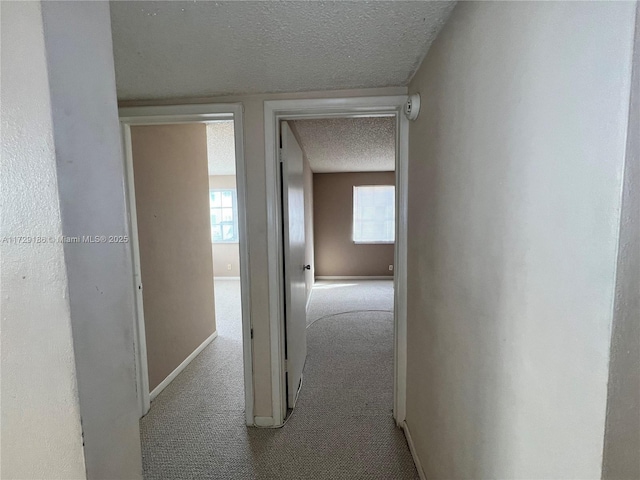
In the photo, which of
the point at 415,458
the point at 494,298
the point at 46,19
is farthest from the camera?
the point at 415,458

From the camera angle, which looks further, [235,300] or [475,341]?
[235,300]

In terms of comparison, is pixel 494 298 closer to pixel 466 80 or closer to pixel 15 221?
pixel 466 80

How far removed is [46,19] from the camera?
47 centimetres

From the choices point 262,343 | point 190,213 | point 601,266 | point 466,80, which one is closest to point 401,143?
point 466,80

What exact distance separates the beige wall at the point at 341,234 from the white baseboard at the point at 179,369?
3.27m

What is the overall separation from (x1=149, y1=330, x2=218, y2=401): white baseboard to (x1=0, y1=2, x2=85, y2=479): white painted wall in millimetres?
1924

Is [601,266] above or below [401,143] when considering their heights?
below

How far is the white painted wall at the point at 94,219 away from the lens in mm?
494

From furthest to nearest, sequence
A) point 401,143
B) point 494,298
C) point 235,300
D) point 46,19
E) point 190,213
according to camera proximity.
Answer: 1. point 235,300
2. point 190,213
3. point 401,143
4. point 494,298
5. point 46,19

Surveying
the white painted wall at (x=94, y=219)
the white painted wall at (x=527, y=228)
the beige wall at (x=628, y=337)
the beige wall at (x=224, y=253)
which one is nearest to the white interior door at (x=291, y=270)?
the white painted wall at (x=527, y=228)

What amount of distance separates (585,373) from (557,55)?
23.4 inches

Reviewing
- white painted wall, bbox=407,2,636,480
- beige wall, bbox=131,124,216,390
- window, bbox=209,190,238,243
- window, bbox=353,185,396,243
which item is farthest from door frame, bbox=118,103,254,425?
window, bbox=209,190,238,243

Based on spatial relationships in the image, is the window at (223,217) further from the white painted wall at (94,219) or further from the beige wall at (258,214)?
the white painted wall at (94,219)

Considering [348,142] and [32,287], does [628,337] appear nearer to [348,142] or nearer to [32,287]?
[32,287]
